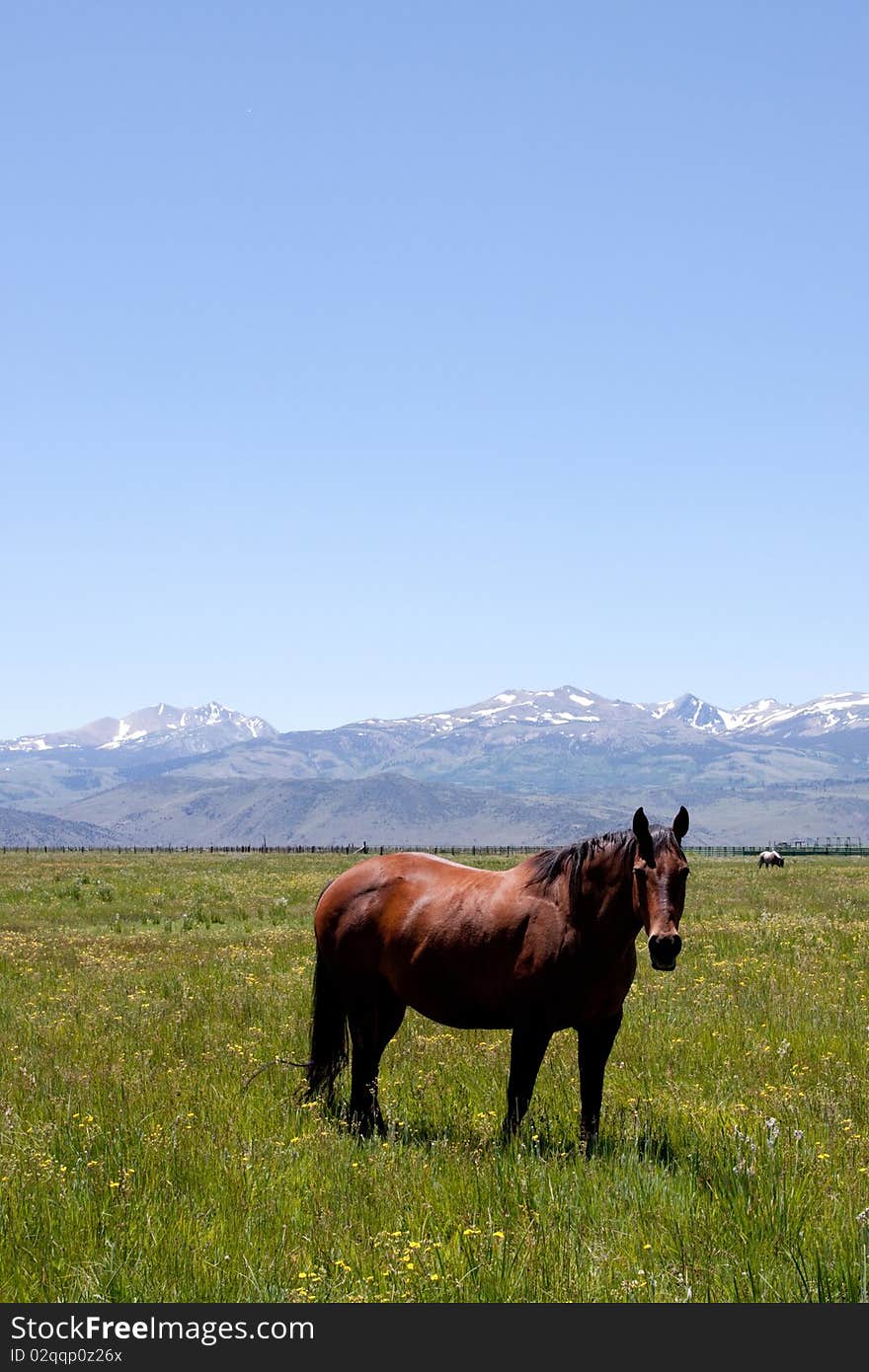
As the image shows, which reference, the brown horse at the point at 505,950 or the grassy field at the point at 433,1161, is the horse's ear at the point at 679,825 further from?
the grassy field at the point at 433,1161

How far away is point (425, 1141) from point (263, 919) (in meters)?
22.8

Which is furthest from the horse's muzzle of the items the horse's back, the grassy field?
the grassy field

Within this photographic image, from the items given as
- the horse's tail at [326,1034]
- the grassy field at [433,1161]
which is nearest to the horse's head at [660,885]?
the grassy field at [433,1161]

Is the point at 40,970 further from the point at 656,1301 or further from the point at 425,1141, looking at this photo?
the point at 656,1301

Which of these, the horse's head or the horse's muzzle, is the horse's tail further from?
the horse's muzzle

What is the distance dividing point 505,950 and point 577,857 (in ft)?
3.16

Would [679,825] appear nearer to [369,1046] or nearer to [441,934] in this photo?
[441,934]

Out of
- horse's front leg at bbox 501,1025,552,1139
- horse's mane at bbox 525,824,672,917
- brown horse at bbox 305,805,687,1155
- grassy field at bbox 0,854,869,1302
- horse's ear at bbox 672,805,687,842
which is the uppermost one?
horse's ear at bbox 672,805,687,842

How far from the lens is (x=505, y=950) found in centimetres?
918

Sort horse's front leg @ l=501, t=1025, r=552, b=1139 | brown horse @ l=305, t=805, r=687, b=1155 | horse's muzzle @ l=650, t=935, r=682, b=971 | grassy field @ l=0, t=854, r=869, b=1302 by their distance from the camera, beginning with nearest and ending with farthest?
grassy field @ l=0, t=854, r=869, b=1302
horse's muzzle @ l=650, t=935, r=682, b=971
brown horse @ l=305, t=805, r=687, b=1155
horse's front leg @ l=501, t=1025, r=552, b=1139

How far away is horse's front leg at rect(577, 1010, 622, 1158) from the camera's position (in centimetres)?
892

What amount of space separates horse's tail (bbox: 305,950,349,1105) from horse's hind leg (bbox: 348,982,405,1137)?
39 cm

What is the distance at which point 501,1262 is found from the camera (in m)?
5.91

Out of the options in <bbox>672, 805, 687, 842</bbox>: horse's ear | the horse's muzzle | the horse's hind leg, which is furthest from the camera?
the horse's hind leg
